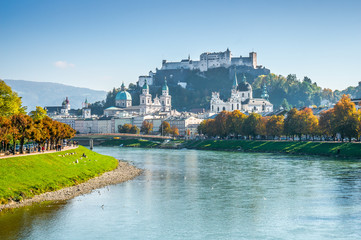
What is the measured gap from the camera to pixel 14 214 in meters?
34.2

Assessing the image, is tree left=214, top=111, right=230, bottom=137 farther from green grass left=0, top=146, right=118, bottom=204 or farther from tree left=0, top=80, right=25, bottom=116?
green grass left=0, top=146, right=118, bottom=204

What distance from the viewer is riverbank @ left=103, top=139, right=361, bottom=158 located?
3095 inches

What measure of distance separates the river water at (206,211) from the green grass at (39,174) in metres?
2.76

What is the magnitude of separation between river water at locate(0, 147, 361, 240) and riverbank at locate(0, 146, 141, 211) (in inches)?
62.3

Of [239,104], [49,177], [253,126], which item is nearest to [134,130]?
[239,104]

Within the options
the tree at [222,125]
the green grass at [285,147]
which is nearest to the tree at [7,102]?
the green grass at [285,147]

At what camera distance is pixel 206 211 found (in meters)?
36.9

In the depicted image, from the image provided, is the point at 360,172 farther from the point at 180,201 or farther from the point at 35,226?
the point at 35,226

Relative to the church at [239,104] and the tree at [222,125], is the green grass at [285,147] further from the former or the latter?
the church at [239,104]

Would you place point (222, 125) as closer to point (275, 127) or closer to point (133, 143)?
point (275, 127)

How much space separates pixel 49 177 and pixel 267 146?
58.2 meters

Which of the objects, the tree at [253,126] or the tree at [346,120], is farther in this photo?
the tree at [253,126]

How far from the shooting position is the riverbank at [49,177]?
126 ft

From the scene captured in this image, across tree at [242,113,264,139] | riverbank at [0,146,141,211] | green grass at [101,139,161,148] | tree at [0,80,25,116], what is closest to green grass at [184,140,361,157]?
tree at [242,113,264,139]
